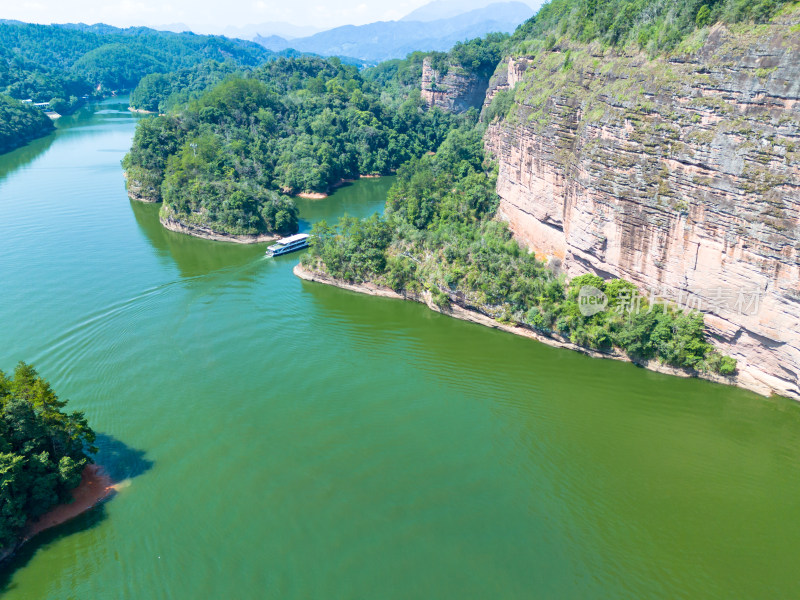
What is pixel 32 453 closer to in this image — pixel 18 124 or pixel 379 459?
pixel 379 459

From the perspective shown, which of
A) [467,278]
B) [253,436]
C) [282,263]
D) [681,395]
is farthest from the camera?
[282,263]

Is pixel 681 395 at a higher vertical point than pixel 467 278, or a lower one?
lower

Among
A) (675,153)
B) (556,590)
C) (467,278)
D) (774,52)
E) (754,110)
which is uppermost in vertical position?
(774,52)

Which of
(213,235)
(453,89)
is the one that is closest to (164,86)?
(453,89)

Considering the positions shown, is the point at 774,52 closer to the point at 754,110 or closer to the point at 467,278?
the point at 754,110

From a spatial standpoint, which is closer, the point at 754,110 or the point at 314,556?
the point at 314,556

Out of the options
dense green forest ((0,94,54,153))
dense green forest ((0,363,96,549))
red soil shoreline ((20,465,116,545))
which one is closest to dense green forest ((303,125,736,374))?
red soil shoreline ((20,465,116,545))

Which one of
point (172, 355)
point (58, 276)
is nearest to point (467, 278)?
point (172, 355)

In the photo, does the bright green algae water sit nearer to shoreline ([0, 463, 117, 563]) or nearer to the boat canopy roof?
shoreline ([0, 463, 117, 563])
